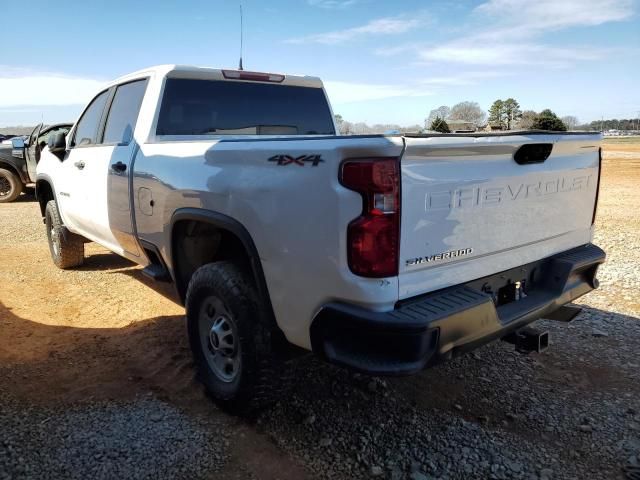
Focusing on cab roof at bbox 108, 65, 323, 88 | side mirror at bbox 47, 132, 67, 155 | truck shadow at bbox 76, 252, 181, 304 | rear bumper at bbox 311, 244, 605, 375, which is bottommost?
truck shadow at bbox 76, 252, 181, 304

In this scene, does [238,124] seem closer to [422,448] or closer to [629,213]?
[422,448]

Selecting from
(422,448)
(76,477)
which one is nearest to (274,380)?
(422,448)

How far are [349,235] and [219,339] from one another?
1224mm

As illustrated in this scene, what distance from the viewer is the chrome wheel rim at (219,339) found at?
301cm

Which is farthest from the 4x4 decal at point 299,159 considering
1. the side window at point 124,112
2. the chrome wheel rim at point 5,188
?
the chrome wheel rim at point 5,188

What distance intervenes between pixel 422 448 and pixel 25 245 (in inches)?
278

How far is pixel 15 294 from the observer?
5398 millimetres

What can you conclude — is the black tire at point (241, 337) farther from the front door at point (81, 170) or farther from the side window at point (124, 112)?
the front door at point (81, 170)

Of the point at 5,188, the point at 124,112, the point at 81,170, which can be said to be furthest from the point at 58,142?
the point at 5,188

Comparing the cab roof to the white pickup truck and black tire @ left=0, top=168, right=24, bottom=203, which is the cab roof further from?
black tire @ left=0, top=168, right=24, bottom=203

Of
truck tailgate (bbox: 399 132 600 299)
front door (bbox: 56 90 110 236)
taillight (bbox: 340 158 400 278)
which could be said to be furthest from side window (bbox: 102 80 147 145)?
truck tailgate (bbox: 399 132 600 299)

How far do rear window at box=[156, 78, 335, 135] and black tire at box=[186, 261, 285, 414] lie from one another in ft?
4.76

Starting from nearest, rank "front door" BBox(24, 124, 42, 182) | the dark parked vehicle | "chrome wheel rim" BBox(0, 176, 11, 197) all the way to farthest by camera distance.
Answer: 1. "front door" BBox(24, 124, 42, 182)
2. the dark parked vehicle
3. "chrome wheel rim" BBox(0, 176, 11, 197)

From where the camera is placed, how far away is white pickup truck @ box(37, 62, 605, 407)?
7.38 ft
